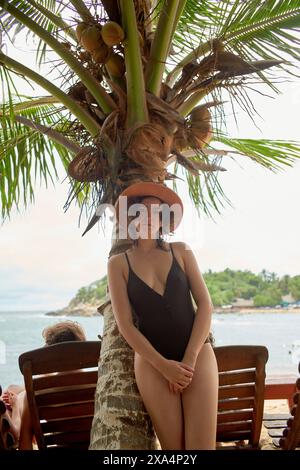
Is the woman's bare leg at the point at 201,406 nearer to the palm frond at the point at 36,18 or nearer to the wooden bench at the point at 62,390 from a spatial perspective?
the wooden bench at the point at 62,390

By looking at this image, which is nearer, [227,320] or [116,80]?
[116,80]

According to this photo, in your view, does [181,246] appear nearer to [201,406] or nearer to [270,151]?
[201,406]

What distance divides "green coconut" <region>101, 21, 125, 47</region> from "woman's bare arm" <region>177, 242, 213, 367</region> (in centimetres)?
132

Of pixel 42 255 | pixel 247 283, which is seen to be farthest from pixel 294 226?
pixel 42 255

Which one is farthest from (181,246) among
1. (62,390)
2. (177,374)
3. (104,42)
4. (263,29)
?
(263,29)

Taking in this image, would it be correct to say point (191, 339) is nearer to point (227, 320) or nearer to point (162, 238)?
point (162, 238)

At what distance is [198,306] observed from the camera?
8.11 feet

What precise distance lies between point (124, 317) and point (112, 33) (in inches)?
68.0

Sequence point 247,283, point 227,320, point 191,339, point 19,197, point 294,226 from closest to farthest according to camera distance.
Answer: point 191,339 → point 19,197 → point 247,283 → point 227,320 → point 294,226

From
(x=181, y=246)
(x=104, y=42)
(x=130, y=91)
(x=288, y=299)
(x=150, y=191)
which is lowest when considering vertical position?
(x=288, y=299)

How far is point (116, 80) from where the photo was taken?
10.8 ft

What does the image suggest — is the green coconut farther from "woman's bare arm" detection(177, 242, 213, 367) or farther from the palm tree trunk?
the palm tree trunk

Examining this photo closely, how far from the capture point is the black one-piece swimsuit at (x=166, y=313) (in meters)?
2.32
